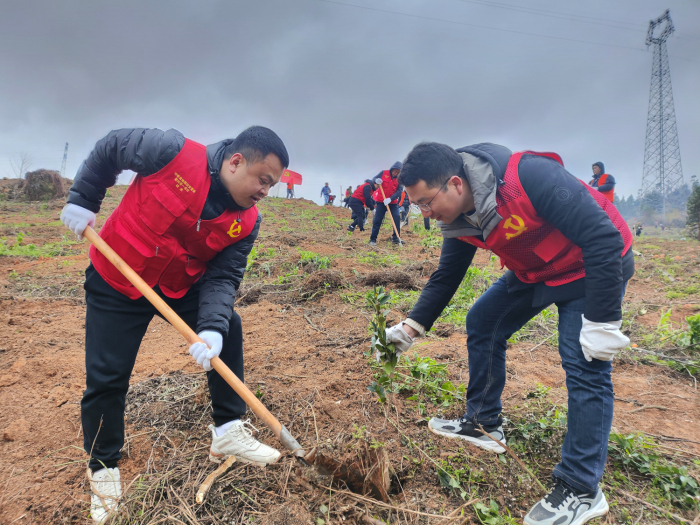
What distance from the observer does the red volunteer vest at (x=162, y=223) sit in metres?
1.75

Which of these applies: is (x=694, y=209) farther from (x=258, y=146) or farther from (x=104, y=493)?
(x=104, y=493)

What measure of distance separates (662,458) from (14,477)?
336 centimetres

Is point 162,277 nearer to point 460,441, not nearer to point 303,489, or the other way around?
point 303,489

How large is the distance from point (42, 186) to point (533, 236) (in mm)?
20005

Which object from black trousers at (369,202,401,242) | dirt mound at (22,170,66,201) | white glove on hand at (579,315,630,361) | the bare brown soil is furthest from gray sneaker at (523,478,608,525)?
dirt mound at (22,170,66,201)

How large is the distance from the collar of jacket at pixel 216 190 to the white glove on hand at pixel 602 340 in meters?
1.66

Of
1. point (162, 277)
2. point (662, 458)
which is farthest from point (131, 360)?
point (662, 458)

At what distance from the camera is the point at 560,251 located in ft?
5.40

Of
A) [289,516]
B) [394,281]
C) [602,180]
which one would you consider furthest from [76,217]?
[602,180]

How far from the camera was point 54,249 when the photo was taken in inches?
306

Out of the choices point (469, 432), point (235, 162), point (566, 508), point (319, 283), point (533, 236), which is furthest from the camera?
point (319, 283)

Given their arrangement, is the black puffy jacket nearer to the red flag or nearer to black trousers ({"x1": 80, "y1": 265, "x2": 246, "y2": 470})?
black trousers ({"x1": 80, "y1": 265, "x2": 246, "y2": 470})

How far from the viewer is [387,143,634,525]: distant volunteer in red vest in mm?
1466

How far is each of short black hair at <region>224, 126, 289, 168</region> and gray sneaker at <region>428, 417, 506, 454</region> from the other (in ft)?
5.45
